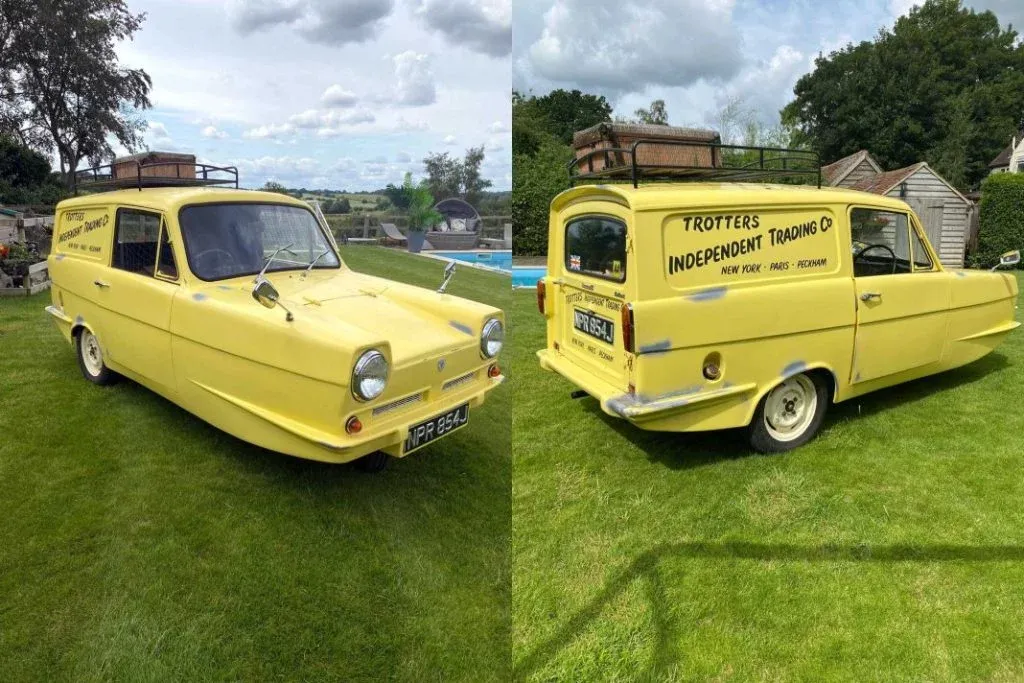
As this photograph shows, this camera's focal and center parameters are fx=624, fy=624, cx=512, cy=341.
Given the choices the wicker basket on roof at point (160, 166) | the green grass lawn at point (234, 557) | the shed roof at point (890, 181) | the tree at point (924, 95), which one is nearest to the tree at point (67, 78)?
the wicker basket on roof at point (160, 166)

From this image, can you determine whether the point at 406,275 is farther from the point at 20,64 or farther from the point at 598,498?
the point at 598,498

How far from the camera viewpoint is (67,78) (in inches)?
522

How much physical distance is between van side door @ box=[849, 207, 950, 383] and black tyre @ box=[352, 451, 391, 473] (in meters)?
3.03

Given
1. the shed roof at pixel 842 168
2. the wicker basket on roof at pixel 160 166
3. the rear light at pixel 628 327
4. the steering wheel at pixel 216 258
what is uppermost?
the shed roof at pixel 842 168

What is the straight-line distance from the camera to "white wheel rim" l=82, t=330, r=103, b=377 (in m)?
4.95

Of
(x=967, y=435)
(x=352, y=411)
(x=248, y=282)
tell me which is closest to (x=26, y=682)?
(x=352, y=411)

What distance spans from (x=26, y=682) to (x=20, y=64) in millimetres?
14939

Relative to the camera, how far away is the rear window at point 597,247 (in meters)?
3.60

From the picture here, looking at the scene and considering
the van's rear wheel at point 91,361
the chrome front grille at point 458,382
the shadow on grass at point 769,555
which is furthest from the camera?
the van's rear wheel at point 91,361

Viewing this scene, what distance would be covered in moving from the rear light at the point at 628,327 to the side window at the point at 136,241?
294 cm

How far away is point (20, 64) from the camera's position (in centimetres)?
1255

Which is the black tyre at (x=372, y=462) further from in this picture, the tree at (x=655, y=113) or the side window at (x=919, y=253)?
the tree at (x=655, y=113)

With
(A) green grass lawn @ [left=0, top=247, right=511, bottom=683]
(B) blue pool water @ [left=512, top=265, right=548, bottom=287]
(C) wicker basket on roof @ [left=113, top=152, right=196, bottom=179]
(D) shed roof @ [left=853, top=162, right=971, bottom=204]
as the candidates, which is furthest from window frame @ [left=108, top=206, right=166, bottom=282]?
(D) shed roof @ [left=853, top=162, right=971, bottom=204]

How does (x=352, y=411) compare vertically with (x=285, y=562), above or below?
above
